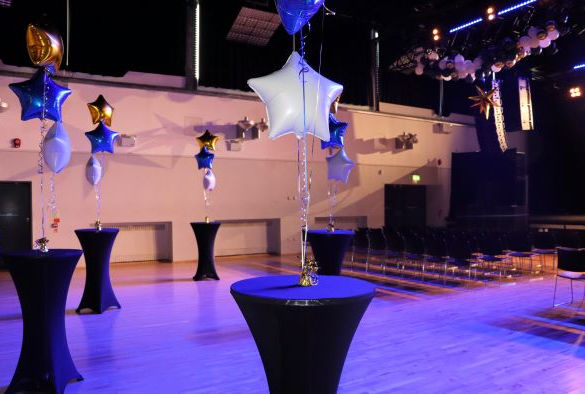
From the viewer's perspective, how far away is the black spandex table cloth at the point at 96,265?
6.08 m

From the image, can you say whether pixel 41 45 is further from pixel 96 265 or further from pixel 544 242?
pixel 544 242

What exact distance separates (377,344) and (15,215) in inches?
338

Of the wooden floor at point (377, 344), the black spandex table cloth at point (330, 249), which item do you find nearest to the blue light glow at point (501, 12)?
the wooden floor at point (377, 344)

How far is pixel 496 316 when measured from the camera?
5.80m

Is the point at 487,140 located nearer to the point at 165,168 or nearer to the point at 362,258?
the point at 362,258

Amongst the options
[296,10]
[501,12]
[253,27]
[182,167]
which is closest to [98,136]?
[182,167]

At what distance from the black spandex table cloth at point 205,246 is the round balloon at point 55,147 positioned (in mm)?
3936

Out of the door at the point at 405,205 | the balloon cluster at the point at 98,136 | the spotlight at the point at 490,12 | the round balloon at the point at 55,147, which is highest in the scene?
the spotlight at the point at 490,12

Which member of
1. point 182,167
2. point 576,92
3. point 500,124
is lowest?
point 182,167

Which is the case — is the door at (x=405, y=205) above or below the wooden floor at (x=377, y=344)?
above

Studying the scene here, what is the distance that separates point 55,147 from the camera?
4730 mm

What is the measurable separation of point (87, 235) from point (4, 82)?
18.1 ft

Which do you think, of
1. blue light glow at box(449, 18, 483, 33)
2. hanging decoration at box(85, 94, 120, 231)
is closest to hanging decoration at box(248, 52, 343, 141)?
hanging decoration at box(85, 94, 120, 231)

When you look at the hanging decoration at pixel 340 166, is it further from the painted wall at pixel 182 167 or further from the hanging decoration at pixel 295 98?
the painted wall at pixel 182 167
